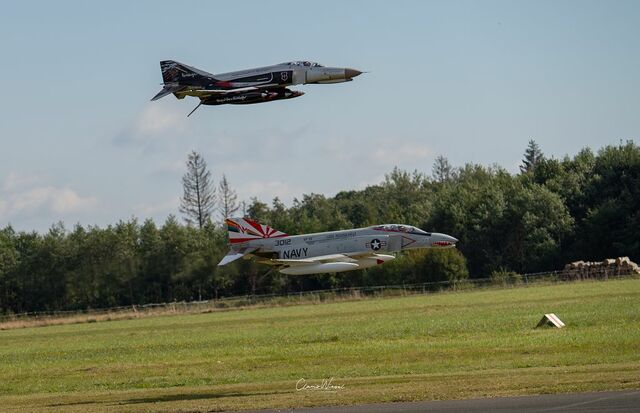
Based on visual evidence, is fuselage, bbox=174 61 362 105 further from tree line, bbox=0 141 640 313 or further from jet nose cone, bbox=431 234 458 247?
tree line, bbox=0 141 640 313

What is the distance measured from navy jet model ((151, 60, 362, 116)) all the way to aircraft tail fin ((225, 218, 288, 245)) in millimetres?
15616

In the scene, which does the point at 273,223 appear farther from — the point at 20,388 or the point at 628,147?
the point at 20,388

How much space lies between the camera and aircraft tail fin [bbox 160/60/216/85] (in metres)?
31.8

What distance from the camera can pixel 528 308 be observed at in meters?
50.8

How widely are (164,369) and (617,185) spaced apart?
61.5 m

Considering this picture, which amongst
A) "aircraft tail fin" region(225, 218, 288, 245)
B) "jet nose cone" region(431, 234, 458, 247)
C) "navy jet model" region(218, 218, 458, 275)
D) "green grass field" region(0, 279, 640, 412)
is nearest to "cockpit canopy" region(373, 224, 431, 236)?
"navy jet model" region(218, 218, 458, 275)

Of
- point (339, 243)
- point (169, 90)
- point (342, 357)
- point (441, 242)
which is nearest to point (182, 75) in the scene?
point (169, 90)

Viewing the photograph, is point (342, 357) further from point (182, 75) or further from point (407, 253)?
point (407, 253)

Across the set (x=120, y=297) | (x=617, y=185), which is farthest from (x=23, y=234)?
(x=617, y=185)

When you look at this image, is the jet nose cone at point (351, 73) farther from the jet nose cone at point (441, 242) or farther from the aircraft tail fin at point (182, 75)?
the jet nose cone at point (441, 242)

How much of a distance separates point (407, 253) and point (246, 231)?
129ft

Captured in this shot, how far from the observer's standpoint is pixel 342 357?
119 feet

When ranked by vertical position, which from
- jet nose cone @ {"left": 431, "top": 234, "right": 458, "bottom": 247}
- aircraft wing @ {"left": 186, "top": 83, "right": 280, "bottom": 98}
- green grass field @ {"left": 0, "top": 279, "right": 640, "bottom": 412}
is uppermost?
aircraft wing @ {"left": 186, "top": 83, "right": 280, "bottom": 98}

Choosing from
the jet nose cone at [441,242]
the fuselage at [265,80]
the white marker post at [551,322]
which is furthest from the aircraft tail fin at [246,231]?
the fuselage at [265,80]
